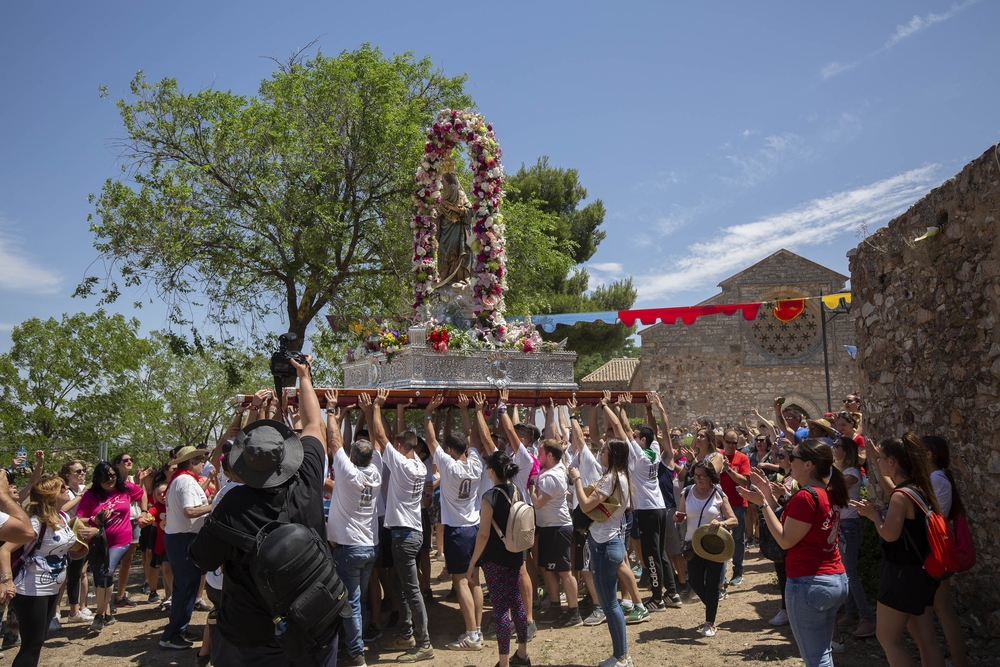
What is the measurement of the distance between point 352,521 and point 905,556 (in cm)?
442

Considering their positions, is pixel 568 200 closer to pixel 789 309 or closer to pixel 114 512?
pixel 789 309

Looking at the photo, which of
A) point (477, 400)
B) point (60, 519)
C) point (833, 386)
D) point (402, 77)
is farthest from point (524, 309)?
point (833, 386)

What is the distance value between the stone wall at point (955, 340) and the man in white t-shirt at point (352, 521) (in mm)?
5470

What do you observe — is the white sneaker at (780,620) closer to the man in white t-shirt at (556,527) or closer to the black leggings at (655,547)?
the black leggings at (655,547)

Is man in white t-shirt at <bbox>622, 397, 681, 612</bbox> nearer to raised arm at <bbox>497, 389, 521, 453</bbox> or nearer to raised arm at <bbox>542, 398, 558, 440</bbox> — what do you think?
raised arm at <bbox>542, 398, 558, 440</bbox>

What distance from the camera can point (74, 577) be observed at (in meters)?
8.47

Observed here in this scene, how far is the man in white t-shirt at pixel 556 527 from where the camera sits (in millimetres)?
7176

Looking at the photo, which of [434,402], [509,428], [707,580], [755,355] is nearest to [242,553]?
[434,402]

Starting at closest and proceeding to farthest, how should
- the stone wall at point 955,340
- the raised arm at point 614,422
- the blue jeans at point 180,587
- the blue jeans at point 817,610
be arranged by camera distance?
the blue jeans at point 817,610 < the stone wall at point 955,340 < the blue jeans at point 180,587 < the raised arm at point 614,422

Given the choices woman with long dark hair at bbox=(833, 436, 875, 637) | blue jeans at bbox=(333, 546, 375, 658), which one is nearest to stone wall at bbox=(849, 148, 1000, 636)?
woman with long dark hair at bbox=(833, 436, 875, 637)

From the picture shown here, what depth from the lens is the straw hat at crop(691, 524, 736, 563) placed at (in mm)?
6727

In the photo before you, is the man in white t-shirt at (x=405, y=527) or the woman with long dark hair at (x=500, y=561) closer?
the woman with long dark hair at (x=500, y=561)

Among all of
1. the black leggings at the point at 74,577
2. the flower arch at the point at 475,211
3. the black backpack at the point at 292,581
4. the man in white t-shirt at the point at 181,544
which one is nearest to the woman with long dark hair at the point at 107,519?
the black leggings at the point at 74,577

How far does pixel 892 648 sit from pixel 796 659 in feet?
5.77
